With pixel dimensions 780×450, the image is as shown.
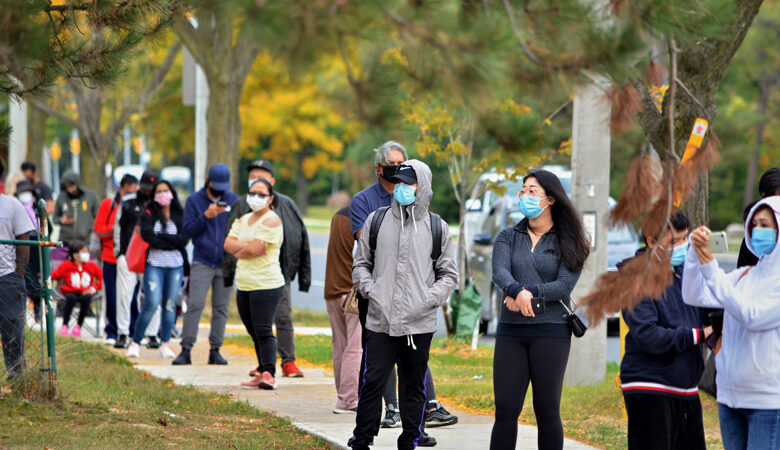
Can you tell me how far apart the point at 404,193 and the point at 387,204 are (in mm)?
1034

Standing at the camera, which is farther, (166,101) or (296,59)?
(166,101)

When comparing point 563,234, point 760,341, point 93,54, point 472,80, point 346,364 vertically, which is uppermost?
point 93,54

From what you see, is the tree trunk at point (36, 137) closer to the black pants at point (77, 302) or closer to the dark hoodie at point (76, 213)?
the dark hoodie at point (76, 213)

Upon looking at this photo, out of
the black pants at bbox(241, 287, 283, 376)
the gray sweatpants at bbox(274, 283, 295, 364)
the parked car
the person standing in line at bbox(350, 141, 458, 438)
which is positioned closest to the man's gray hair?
the person standing in line at bbox(350, 141, 458, 438)

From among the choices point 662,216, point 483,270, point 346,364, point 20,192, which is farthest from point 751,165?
point 662,216

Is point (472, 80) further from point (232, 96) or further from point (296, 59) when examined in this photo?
point (232, 96)

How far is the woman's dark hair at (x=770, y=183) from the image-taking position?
6173 millimetres

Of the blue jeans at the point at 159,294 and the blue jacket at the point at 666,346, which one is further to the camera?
the blue jeans at the point at 159,294

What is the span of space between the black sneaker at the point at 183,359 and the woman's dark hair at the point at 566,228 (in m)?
5.86

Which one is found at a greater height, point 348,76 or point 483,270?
point 348,76

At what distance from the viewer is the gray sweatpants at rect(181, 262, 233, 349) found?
35.3 ft

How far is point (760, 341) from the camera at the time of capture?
190 inches

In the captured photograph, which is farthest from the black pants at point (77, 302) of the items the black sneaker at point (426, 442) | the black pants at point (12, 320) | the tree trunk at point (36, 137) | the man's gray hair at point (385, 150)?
the tree trunk at point (36, 137)

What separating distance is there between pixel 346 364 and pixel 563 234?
2576mm
